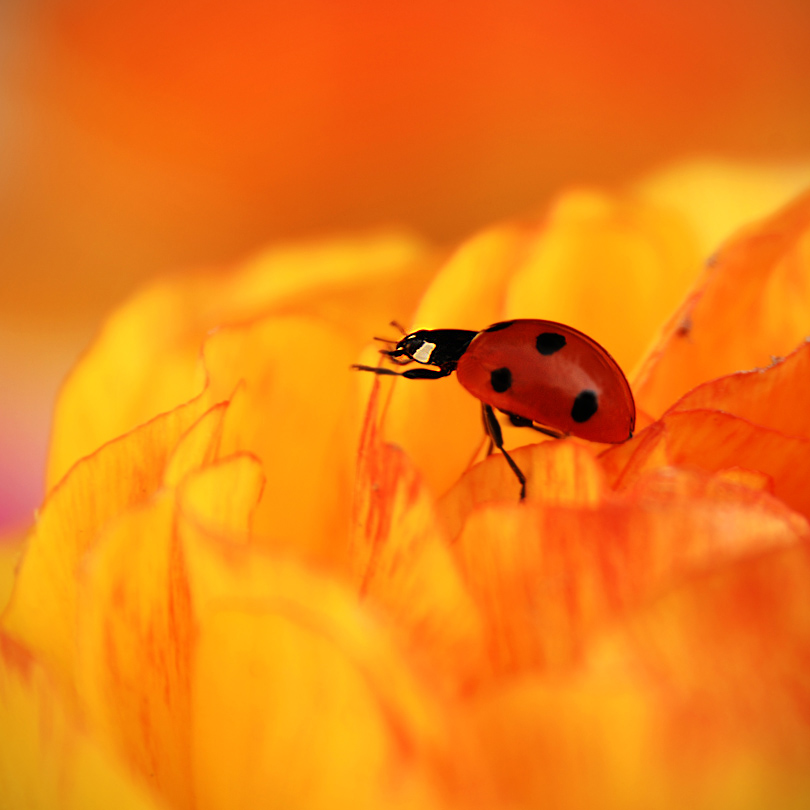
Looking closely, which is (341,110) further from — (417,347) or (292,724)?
(292,724)

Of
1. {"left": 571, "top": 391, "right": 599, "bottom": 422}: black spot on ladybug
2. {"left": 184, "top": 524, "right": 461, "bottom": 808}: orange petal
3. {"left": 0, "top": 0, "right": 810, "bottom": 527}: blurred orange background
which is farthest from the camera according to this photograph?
{"left": 0, "top": 0, "right": 810, "bottom": 527}: blurred orange background

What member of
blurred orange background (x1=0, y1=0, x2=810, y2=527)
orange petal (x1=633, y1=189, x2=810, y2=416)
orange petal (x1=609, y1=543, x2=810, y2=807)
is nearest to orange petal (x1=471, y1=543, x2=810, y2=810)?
orange petal (x1=609, y1=543, x2=810, y2=807)

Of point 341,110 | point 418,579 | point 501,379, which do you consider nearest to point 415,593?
point 418,579

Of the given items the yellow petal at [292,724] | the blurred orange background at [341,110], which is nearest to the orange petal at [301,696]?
the yellow petal at [292,724]

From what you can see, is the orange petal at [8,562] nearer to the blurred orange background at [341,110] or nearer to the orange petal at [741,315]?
the orange petal at [741,315]

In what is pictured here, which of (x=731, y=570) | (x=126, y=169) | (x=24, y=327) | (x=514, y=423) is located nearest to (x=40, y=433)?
(x=24, y=327)

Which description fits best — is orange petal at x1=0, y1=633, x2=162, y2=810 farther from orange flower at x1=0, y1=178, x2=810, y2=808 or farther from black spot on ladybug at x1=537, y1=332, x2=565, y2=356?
black spot on ladybug at x1=537, y1=332, x2=565, y2=356

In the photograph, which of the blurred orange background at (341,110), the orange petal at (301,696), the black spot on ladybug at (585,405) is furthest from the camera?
the blurred orange background at (341,110)
